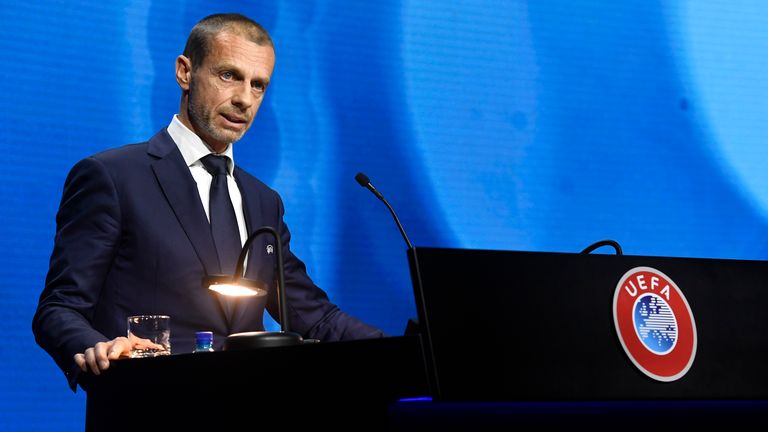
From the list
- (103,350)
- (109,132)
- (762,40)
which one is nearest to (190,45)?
(109,132)

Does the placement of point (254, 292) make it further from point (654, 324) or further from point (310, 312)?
point (654, 324)

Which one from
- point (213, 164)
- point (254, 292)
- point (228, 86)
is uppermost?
point (228, 86)

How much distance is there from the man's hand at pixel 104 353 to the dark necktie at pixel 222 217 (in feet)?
1.75

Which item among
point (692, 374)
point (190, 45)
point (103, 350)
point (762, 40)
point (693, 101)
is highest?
point (762, 40)

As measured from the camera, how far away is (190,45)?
7.73 ft

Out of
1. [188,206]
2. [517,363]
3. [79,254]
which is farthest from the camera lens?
[188,206]

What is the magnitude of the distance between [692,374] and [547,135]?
2.20 m

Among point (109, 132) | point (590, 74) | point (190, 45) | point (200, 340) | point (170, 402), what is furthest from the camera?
point (590, 74)

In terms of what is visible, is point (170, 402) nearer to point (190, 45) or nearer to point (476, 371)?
point (476, 371)

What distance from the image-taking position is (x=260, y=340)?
1.33 m

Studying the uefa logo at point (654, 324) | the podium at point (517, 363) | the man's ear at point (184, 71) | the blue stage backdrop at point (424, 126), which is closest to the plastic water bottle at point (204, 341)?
the podium at point (517, 363)

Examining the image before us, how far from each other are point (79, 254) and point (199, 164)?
393mm

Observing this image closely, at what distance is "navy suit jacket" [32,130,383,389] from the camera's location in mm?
1859

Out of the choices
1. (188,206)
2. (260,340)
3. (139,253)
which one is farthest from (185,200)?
(260,340)
